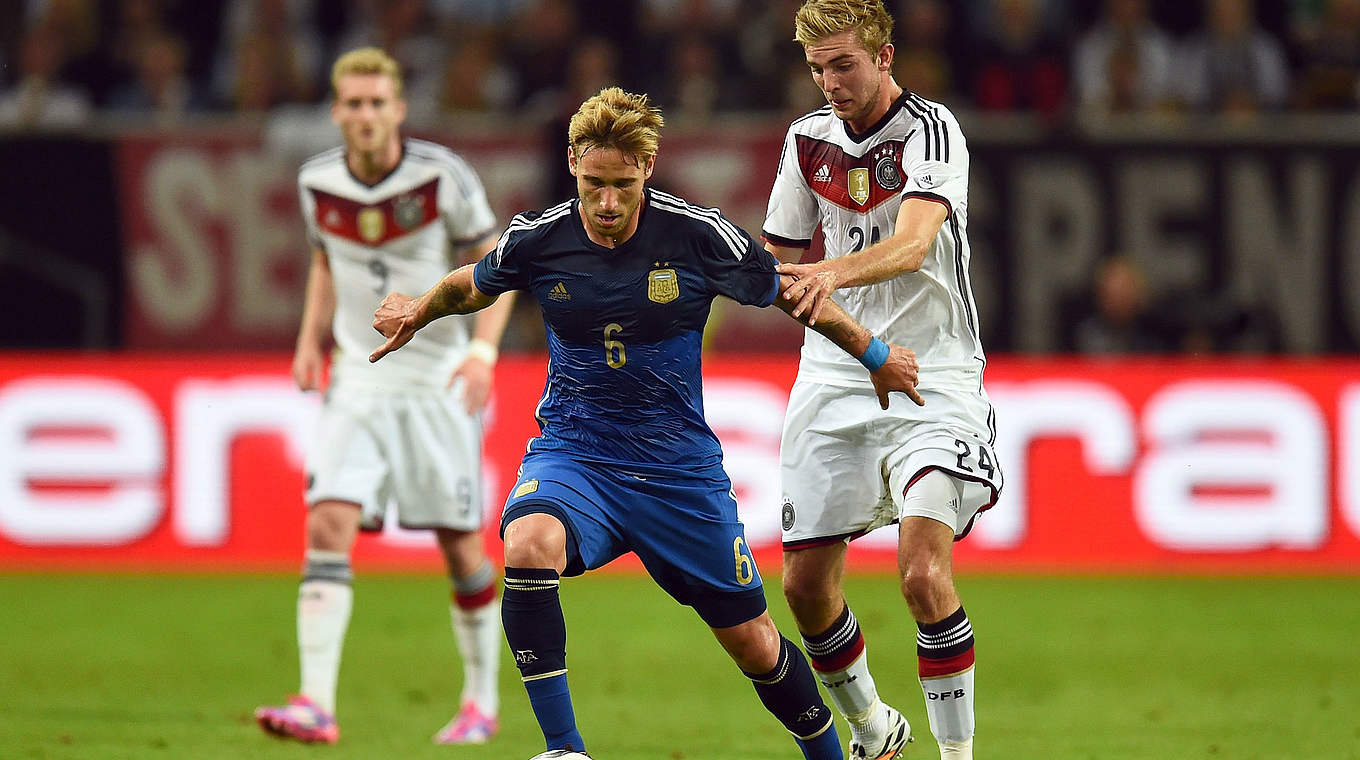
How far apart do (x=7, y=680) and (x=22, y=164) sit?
17.8 ft

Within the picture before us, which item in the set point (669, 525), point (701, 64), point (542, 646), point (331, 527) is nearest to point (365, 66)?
point (331, 527)

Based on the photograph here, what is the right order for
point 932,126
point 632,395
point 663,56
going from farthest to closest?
1. point 663,56
2. point 932,126
3. point 632,395

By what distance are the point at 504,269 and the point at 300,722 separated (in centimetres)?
217

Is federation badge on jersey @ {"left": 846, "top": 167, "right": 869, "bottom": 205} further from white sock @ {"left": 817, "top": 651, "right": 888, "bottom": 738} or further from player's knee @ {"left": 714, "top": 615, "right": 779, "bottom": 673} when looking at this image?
white sock @ {"left": 817, "top": 651, "right": 888, "bottom": 738}

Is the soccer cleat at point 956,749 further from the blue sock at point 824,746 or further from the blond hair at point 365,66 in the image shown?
the blond hair at point 365,66

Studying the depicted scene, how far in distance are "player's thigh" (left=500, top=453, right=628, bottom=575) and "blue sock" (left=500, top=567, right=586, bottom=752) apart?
0.13 meters

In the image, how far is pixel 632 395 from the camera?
17.0 feet

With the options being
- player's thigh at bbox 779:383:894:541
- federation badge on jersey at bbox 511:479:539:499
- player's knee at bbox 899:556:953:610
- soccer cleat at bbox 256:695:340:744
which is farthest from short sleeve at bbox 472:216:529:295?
soccer cleat at bbox 256:695:340:744

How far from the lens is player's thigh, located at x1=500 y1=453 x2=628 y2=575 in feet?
16.5

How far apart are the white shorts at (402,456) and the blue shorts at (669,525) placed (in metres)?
1.81

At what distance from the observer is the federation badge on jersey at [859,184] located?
18.2ft

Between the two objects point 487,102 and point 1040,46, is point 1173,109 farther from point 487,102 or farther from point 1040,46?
point 487,102

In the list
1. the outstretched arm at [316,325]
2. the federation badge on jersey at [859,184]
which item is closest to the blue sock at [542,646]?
the federation badge on jersey at [859,184]

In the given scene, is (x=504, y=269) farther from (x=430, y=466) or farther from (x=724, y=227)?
(x=430, y=466)
